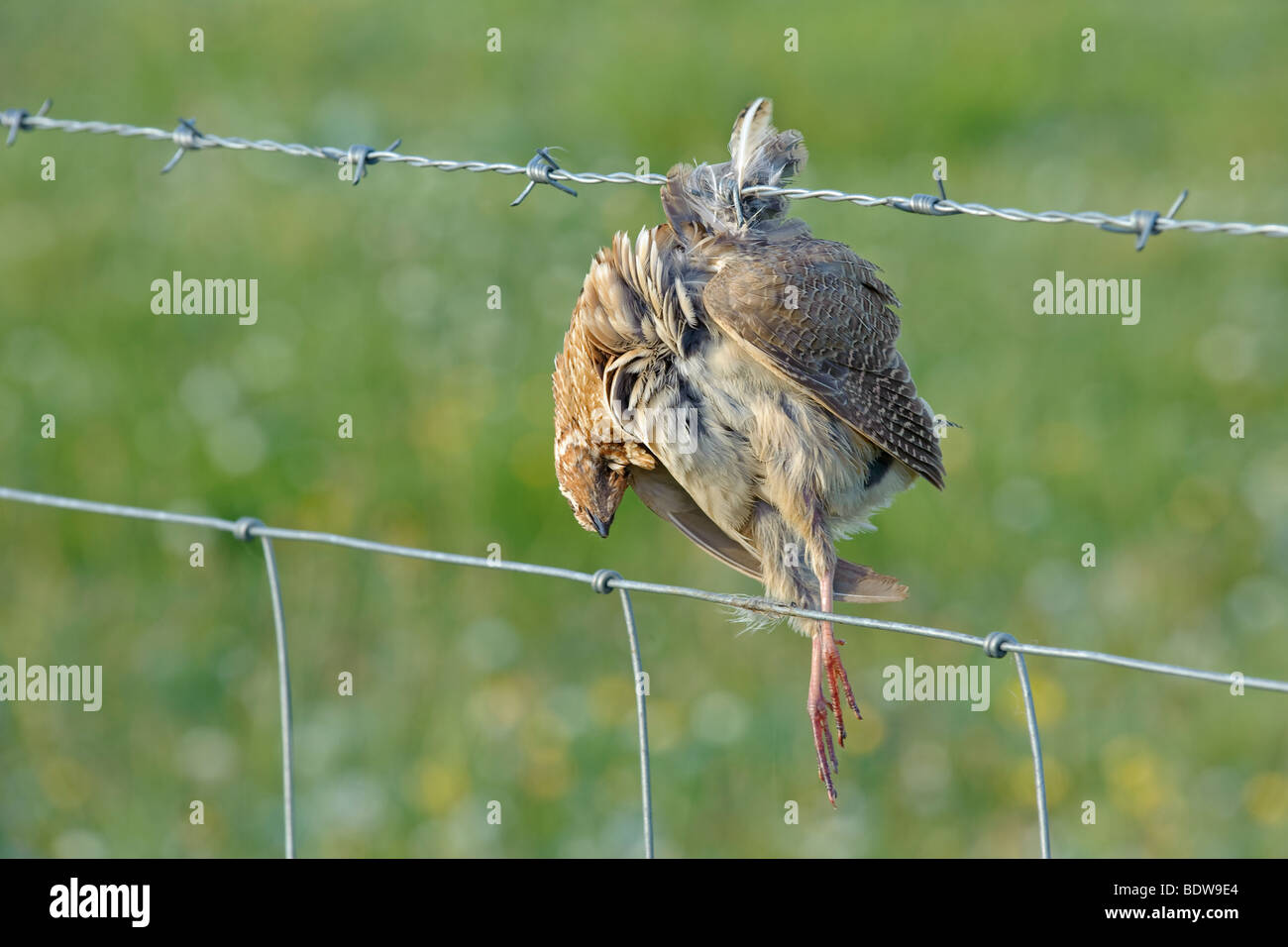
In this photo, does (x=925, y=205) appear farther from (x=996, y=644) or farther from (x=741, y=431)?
(x=996, y=644)

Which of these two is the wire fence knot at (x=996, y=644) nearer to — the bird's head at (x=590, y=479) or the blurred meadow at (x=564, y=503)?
the bird's head at (x=590, y=479)

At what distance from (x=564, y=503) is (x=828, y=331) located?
340 cm

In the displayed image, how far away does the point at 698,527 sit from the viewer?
394 centimetres

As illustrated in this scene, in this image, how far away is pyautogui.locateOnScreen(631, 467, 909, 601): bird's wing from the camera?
12.2ft

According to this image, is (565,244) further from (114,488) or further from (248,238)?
(114,488)

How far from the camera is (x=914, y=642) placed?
6062mm

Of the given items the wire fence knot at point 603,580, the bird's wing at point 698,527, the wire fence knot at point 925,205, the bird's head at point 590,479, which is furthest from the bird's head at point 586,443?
the wire fence knot at point 925,205

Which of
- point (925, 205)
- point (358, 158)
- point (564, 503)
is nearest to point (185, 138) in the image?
point (358, 158)

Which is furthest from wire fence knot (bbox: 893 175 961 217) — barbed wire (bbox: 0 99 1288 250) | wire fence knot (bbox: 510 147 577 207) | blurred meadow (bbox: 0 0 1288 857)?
blurred meadow (bbox: 0 0 1288 857)

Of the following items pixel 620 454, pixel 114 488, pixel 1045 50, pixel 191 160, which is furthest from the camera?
pixel 1045 50

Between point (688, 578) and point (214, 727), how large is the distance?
2106 millimetres

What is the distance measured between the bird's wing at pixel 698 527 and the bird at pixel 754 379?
40 mm

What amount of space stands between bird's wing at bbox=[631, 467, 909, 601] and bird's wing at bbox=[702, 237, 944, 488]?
341 mm

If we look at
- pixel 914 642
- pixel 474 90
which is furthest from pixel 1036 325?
pixel 474 90
